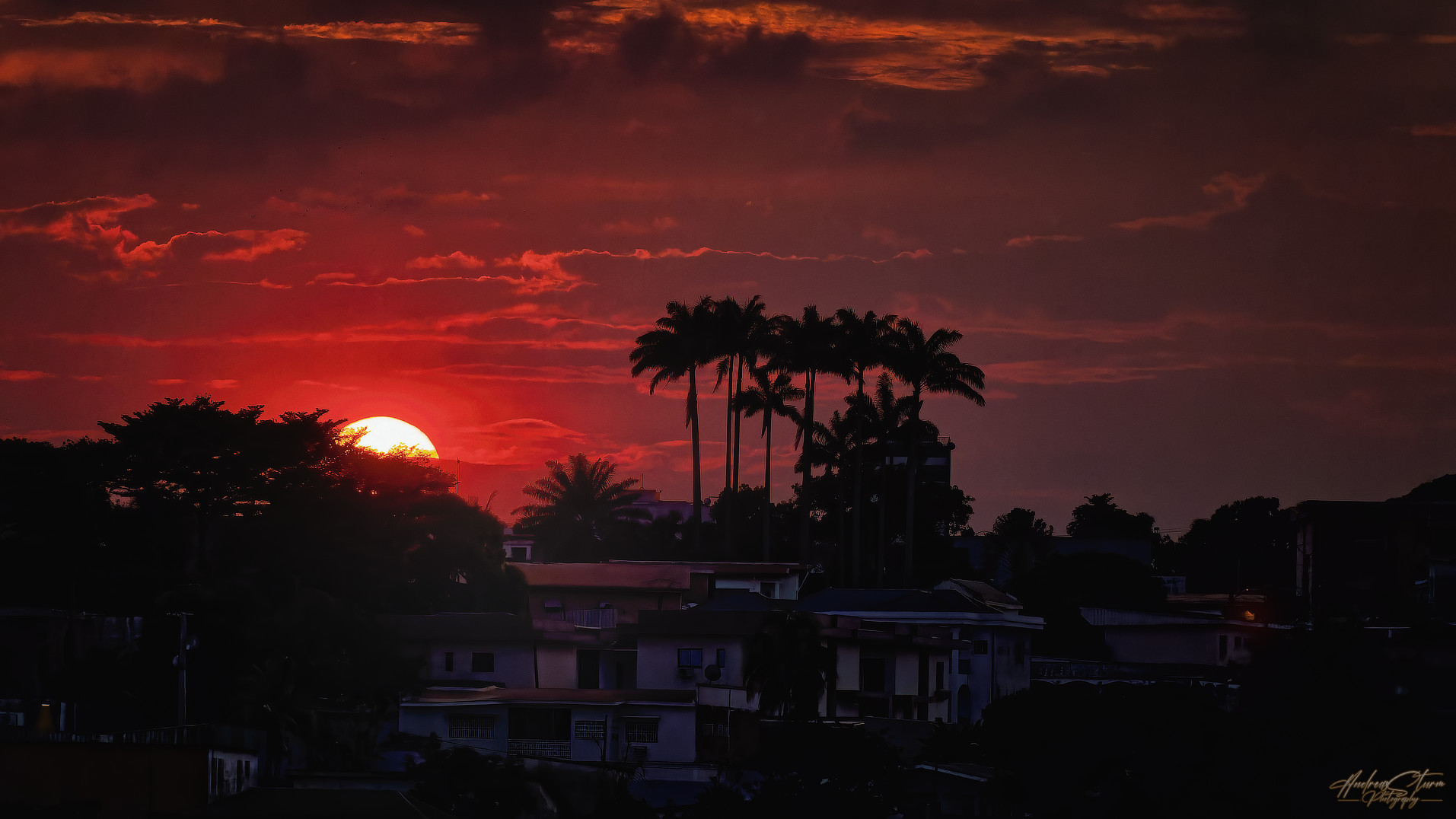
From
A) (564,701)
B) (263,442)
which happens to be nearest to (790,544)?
(263,442)

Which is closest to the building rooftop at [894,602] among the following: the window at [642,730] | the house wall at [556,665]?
the house wall at [556,665]

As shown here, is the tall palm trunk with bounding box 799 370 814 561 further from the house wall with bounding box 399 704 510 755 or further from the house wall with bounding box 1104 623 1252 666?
the house wall with bounding box 399 704 510 755

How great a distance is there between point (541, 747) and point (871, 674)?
1948cm

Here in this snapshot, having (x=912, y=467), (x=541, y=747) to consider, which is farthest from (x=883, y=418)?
(x=541, y=747)

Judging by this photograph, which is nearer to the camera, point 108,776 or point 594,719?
point 108,776

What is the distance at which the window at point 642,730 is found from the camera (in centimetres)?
6075

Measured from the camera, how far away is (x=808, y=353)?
10812 cm

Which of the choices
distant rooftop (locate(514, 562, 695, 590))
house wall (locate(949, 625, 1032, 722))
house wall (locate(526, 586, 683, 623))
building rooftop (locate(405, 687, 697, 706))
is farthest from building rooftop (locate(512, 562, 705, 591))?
building rooftop (locate(405, 687, 697, 706))

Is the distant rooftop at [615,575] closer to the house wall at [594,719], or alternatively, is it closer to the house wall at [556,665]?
the house wall at [556,665]

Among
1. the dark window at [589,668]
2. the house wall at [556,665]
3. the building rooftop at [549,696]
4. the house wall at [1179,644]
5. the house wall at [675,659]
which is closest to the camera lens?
the building rooftop at [549,696]

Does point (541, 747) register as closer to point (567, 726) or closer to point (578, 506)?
point (567, 726)

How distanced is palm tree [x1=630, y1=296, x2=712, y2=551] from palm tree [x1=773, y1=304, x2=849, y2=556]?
5.19 meters
